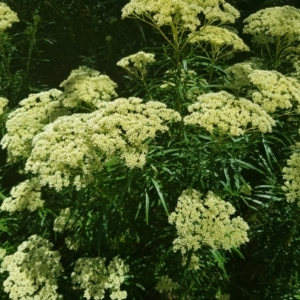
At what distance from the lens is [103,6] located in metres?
7.62

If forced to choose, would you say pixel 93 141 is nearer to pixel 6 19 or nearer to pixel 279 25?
pixel 279 25

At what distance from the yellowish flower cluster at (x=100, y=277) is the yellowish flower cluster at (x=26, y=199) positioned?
87 centimetres

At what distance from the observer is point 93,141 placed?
3.69 metres

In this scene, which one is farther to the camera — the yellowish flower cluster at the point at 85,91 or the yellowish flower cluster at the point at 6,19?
the yellowish flower cluster at the point at 6,19

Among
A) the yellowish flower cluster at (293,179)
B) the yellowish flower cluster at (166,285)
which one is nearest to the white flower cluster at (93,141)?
the yellowish flower cluster at (293,179)

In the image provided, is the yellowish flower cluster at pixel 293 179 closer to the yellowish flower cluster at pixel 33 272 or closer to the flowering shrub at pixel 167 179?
the flowering shrub at pixel 167 179

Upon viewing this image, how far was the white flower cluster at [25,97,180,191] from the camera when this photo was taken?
3625mm

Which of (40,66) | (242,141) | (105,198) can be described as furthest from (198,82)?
(40,66)

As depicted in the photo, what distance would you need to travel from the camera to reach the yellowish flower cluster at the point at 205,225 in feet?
11.8

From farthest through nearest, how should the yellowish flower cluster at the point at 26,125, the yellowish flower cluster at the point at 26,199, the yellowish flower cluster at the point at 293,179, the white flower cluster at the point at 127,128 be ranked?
the yellowish flower cluster at the point at 26,125, the yellowish flower cluster at the point at 26,199, the yellowish flower cluster at the point at 293,179, the white flower cluster at the point at 127,128

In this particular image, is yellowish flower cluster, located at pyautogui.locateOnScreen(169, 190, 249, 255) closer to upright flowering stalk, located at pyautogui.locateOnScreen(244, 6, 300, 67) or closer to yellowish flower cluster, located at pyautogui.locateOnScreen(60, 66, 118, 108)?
yellowish flower cluster, located at pyautogui.locateOnScreen(60, 66, 118, 108)

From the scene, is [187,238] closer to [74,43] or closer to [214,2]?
[214,2]

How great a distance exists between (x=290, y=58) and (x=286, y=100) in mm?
2124

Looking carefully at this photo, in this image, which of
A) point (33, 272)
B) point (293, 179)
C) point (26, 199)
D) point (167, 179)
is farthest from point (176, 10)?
point (33, 272)
